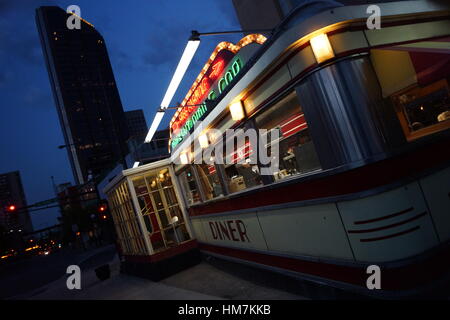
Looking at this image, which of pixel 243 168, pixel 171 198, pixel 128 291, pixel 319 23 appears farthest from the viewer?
pixel 171 198

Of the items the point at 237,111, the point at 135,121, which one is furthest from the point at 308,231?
the point at 135,121

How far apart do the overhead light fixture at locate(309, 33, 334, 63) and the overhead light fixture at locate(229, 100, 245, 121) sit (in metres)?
1.89

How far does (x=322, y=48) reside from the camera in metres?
3.63

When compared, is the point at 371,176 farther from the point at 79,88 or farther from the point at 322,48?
the point at 79,88

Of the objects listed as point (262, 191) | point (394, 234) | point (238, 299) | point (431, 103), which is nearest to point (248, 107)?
point (262, 191)

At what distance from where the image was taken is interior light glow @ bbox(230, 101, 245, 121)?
17.5 feet

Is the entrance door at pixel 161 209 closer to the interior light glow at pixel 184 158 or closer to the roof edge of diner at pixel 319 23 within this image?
the interior light glow at pixel 184 158

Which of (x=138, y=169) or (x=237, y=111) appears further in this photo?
(x=138, y=169)

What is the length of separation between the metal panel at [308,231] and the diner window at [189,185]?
3.92 m

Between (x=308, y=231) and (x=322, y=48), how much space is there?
2424 millimetres

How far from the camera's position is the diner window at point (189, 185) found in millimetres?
9031

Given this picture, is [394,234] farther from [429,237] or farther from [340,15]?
[340,15]

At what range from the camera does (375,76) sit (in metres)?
3.75
